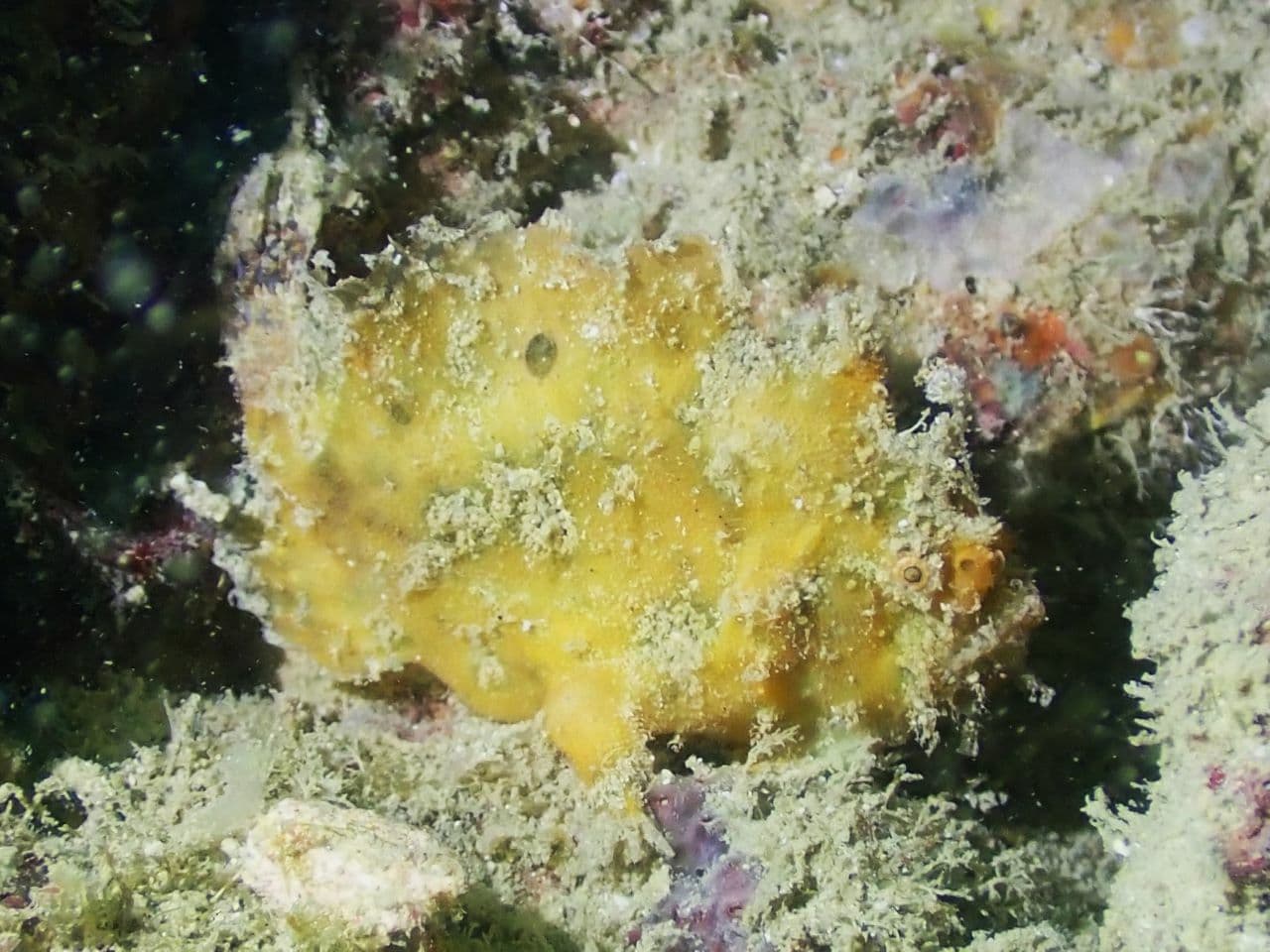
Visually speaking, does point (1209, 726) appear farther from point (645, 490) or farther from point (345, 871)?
point (345, 871)

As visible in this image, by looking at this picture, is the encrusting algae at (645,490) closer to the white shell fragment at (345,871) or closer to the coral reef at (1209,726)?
the coral reef at (1209,726)

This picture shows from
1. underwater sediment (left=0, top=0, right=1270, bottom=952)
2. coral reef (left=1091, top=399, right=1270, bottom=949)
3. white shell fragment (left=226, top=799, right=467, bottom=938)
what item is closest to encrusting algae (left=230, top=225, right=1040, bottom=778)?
underwater sediment (left=0, top=0, right=1270, bottom=952)

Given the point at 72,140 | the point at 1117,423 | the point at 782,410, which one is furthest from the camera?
the point at 1117,423

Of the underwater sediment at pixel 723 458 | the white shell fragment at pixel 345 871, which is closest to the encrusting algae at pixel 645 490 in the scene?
the underwater sediment at pixel 723 458

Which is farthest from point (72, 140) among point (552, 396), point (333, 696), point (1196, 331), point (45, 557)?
point (1196, 331)

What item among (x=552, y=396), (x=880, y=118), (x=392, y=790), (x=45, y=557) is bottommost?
(x=392, y=790)

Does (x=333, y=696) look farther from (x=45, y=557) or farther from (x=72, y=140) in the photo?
(x=72, y=140)
